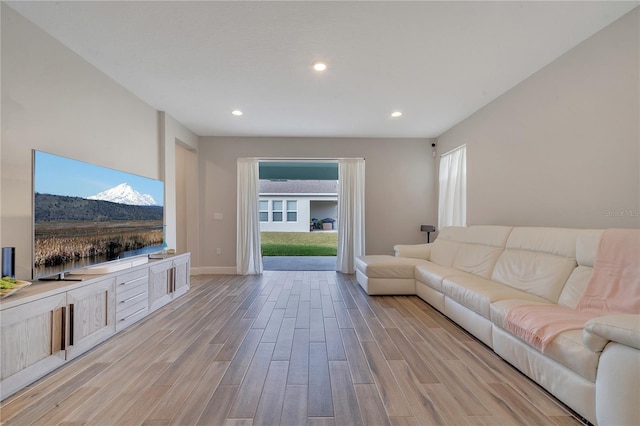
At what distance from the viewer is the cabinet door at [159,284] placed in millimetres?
3157

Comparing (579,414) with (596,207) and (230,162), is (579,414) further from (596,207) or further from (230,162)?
(230,162)

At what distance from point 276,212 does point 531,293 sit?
10488mm

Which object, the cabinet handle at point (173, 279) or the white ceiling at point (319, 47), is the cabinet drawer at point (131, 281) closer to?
the cabinet handle at point (173, 279)

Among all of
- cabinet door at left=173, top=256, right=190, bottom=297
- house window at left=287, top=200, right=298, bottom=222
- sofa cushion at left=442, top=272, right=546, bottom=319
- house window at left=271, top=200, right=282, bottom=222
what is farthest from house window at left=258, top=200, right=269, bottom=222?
sofa cushion at left=442, top=272, right=546, bottom=319

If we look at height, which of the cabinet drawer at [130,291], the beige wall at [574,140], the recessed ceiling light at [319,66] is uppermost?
the recessed ceiling light at [319,66]

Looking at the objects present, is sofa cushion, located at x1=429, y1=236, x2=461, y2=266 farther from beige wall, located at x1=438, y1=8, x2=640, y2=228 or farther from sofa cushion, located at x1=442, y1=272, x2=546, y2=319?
sofa cushion, located at x1=442, y1=272, x2=546, y2=319

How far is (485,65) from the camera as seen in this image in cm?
283

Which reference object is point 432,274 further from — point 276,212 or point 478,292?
point 276,212

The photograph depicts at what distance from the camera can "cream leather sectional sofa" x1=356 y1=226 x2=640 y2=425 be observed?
1.33m

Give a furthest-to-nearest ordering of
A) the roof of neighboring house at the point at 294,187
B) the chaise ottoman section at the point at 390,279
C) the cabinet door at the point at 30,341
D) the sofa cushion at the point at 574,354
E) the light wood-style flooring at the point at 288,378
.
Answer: the roof of neighboring house at the point at 294,187
the chaise ottoman section at the point at 390,279
the cabinet door at the point at 30,341
the light wood-style flooring at the point at 288,378
the sofa cushion at the point at 574,354

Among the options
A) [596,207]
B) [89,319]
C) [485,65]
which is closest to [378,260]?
[596,207]

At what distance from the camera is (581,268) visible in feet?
7.29

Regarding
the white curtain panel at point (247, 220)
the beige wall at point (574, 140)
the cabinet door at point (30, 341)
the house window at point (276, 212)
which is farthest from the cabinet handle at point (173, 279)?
the house window at point (276, 212)

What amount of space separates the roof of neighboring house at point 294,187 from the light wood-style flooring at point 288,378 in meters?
9.51
